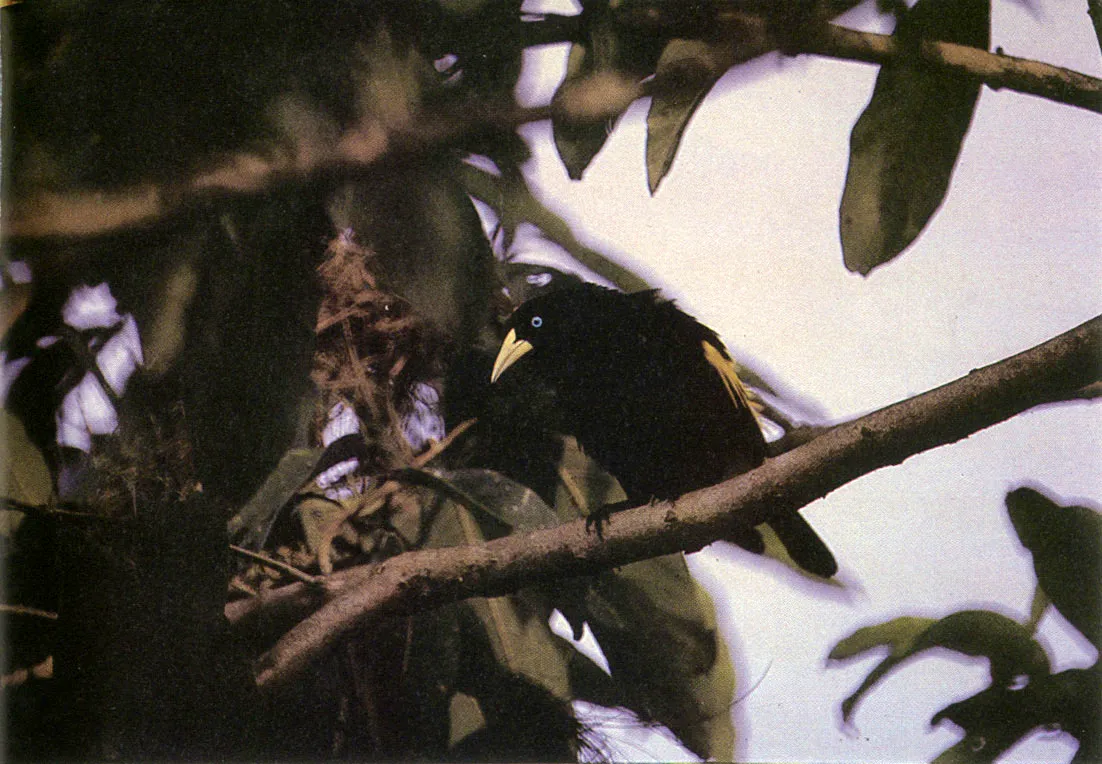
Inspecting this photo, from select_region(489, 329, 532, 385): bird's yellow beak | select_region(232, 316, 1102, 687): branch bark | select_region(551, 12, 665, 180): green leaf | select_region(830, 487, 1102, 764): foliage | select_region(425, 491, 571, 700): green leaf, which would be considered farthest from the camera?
select_region(489, 329, 532, 385): bird's yellow beak

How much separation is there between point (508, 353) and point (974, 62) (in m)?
0.95

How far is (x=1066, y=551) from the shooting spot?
4.86 ft

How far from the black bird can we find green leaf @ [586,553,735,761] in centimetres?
19

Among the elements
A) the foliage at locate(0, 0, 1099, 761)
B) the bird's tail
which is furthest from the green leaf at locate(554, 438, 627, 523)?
the bird's tail

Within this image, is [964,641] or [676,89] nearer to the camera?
[964,641]

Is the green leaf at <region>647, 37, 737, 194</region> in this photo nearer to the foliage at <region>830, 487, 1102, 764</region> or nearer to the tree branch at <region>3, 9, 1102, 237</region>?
the tree branch at <region>3, 9, 1102, 237</region>

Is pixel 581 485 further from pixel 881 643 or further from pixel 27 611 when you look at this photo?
pixel 27 611

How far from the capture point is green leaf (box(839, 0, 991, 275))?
1589mm

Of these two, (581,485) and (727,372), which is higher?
(727,372)

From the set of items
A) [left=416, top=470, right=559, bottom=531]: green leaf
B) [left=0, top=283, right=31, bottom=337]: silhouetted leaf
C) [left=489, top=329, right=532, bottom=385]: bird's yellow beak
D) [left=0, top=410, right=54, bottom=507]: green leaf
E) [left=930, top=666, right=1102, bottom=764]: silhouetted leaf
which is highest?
[left=0, top=283, right=31, bottom=337]: silhouetted leaf

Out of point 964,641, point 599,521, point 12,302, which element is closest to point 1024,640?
point 964,641

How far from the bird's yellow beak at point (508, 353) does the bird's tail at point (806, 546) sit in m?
0.58

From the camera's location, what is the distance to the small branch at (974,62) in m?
1.60

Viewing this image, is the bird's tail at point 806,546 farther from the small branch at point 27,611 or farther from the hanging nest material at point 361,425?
the small branch at point 27,611
